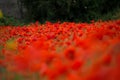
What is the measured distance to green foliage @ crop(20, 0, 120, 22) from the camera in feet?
42.0

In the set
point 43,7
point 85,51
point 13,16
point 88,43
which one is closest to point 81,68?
point 85,51

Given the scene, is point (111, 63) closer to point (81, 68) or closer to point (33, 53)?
point (81, 68)

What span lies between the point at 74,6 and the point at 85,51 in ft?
35.6

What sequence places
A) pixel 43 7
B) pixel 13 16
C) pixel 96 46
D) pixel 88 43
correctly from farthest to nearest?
pixel 13 16
pixel 43 7
pixel 88 43
pixel 96 46

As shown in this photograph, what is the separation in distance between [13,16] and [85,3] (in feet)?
14.4

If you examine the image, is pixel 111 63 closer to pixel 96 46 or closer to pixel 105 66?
pixel 105 66

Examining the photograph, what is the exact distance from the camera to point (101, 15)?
13.1m

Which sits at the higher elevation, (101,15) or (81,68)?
(81,68)

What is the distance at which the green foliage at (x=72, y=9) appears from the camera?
42.0 feet

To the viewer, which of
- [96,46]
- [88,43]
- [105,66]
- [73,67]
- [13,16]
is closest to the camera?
[105,66]

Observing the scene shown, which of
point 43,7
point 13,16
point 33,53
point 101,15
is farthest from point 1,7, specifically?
point 33,53

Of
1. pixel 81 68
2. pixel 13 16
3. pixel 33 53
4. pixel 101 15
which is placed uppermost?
pixel 81 68

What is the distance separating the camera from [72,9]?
13078 millimetres

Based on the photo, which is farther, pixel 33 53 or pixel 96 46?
pixel 33 53
